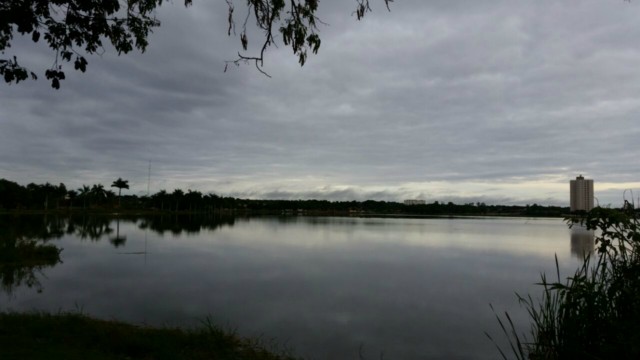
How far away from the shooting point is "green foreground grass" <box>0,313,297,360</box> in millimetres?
7707

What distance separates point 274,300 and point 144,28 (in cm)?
1152

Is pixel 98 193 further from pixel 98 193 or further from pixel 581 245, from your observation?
pixel 581 245

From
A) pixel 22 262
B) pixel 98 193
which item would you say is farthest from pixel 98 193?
pixel 22 262

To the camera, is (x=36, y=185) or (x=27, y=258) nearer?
(x=27, y=258)

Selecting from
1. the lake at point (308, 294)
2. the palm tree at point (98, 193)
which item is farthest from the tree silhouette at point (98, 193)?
the lake at point (308, 294)

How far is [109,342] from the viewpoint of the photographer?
9086 mm

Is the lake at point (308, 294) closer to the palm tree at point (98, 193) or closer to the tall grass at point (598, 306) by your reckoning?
the tall grass at point (598, 306)

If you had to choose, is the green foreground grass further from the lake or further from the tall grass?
the tall grass

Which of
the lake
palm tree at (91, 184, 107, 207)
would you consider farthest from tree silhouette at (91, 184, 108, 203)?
the lake

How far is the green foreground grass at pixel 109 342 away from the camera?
25.3 ft

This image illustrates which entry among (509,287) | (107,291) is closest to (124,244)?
(107,291)

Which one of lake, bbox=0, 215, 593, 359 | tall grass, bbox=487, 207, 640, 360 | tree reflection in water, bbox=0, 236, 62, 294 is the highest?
tall grass, bbox=487, 207, 640, 360

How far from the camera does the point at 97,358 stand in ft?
24.3

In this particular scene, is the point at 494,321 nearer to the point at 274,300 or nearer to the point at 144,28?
the point at 274,300
